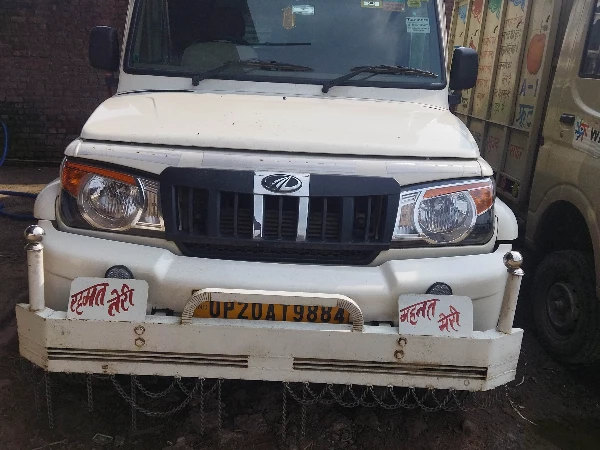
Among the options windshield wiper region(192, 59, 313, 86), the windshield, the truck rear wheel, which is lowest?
the truck rear wheel

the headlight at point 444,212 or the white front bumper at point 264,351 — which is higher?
the headlight at point 444,212

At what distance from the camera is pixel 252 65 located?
10.4 feet

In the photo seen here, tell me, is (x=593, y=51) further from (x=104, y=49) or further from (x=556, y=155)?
(x=104, y=49)

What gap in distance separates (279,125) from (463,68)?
5.21ft

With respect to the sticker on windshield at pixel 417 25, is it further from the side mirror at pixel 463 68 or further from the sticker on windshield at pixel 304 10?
the sticker on windshield at pixel 304 10

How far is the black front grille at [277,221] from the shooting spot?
7.34ft

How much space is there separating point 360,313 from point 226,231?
63 centimetres

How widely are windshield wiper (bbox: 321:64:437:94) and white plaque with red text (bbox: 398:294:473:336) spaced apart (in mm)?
1423

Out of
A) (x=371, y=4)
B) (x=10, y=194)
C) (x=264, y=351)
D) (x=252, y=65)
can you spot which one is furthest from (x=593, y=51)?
(x=10, y=194)

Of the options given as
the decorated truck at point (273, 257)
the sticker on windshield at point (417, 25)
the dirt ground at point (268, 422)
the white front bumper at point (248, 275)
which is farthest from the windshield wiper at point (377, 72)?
the dirt ground at point (268, 422)

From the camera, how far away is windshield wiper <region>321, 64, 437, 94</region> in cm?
315

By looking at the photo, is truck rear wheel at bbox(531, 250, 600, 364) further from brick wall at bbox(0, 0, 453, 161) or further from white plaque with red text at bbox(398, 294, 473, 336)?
brick wall at bbox(0, 0, 453, 161)

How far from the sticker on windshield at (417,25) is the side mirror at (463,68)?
288 mm

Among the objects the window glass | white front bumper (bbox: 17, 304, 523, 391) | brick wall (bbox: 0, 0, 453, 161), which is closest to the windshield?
the window glass
